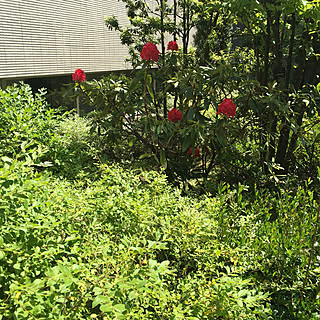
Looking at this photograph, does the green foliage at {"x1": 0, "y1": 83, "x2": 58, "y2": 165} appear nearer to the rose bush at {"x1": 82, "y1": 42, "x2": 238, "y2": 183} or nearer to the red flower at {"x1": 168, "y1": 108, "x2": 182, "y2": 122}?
the rose bush at {"x1": 82, "y1": 42, "x2": 238, "y2": 183}

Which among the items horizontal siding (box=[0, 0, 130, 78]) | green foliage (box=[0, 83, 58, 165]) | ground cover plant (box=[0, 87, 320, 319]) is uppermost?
horizontal siding (box=[0, 0, 130, 78])

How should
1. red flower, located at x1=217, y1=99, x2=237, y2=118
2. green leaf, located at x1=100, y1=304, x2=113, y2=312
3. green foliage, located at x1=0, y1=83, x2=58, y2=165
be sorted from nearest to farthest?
1. green leaf, located at x1=100, y1=304, x2=113, y2=312
2. red flower, located at x1=217, y1=99, x2=237, y2=118
3. green foliage, located at x1=0, y1=83, x2=58, y2=165

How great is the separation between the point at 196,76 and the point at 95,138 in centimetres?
150

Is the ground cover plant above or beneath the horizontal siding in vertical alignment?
beneath

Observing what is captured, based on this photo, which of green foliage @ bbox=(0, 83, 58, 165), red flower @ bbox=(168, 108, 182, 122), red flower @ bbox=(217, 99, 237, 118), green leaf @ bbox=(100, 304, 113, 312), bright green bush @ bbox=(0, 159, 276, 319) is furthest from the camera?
red flower @ bbox=(168, 108, 182, 122)

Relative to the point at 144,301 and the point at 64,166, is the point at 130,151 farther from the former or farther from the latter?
the point at 144,301

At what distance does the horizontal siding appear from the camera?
6.42 meters

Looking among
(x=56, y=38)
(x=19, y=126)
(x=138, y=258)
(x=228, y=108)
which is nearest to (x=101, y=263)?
(x=138, y=258)

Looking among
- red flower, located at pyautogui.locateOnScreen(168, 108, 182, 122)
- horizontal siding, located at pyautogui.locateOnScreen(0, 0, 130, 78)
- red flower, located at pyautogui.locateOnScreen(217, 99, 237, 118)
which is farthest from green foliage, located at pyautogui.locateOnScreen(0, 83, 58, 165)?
horizontal siding, located at pyautogui.locateOnScreen(0, 0, 130, 78)

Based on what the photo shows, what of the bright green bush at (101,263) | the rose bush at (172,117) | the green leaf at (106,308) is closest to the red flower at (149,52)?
the rose bush at (172,117)

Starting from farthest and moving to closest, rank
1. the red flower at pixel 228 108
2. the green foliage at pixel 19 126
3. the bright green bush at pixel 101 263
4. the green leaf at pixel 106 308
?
the green foliage at pixel 19 126
the red flower at pixel 228 108
the bright green bush at pixel 101 263
the green leaf at pixel 106 308

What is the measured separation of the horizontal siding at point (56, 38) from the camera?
6.42 metres

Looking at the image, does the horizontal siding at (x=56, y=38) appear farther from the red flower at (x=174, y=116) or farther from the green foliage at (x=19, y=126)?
the red flower at (x=174, y=116)

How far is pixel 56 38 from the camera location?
7.52 meters
